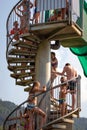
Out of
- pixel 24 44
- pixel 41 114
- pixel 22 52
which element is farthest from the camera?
pixel 22 52

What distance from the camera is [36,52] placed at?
50.0 ft

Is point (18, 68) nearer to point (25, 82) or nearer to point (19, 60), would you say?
point (19, 60)

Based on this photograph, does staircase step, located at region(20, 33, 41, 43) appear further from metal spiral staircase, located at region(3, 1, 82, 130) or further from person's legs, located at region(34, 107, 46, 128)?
person's legs, located at region(34, 107, 46, 128)

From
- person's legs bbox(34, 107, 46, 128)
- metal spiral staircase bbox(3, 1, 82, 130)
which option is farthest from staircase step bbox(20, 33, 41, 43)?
person's legs bbox(34, 107, 46, 128)

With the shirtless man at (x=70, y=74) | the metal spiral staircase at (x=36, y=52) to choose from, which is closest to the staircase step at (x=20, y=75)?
the metal spiral staircase at (x=36, y=52)

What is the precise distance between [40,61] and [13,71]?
1.25 meters

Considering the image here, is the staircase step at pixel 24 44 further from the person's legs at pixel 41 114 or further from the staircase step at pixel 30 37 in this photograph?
the person's legs at pixel 41 114

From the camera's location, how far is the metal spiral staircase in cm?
1377

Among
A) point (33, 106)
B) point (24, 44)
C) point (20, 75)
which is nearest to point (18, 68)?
point (20, 75)

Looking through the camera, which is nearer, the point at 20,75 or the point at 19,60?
the point at 19,60

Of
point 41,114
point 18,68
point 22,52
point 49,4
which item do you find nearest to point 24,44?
point 22,52

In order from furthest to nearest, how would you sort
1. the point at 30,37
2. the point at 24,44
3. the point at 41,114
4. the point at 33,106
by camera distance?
1. the point at 24,44
2. the point at 30,37
3. the point at 41,114
4. the point at 33,106

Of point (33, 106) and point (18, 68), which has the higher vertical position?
point (18, 68)

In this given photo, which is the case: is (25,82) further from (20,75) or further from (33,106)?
(33,106)
